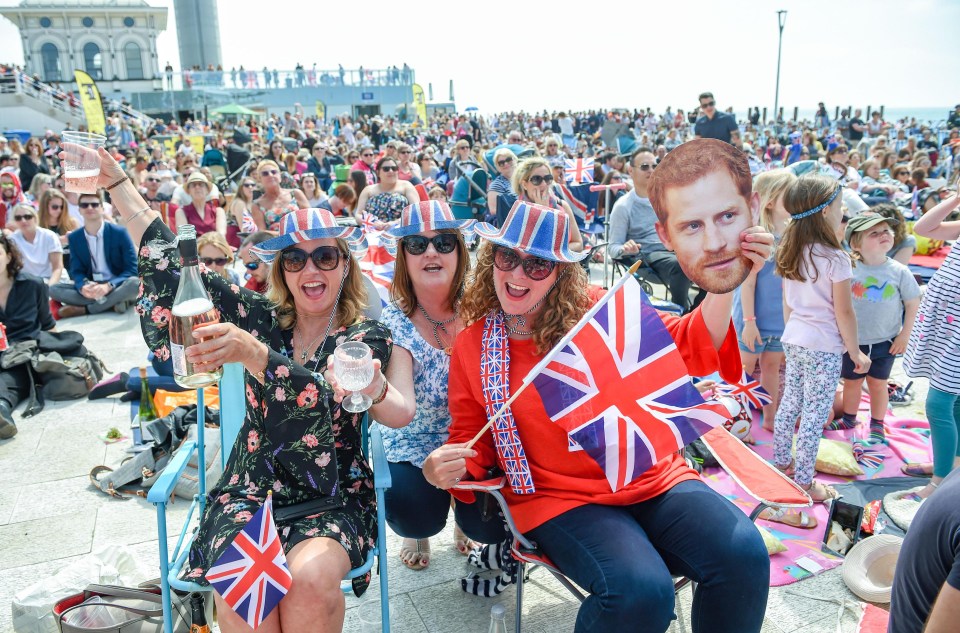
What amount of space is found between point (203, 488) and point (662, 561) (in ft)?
6.40

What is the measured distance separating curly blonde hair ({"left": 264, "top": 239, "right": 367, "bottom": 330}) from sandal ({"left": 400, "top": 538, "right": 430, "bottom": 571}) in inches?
47.7

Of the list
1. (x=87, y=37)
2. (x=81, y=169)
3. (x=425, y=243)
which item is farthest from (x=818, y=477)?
(x=87, y=37)

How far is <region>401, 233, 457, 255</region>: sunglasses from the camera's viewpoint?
2.99 m

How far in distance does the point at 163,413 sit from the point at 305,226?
9.28ft

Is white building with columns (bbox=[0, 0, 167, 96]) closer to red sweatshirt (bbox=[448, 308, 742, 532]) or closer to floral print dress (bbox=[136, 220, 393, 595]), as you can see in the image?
floral print dress (bbox=[136, 220, 393, 595])

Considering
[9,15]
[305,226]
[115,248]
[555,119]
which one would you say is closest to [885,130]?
[555,119]

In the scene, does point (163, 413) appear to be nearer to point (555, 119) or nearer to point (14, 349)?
point (14, 349)

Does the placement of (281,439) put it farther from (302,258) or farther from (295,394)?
(302,258)

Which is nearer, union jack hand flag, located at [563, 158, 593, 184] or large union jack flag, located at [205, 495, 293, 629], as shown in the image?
large union jack flag, located at [205, 495, 293, 629]

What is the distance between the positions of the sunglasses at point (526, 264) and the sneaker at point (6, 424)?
13.1ft

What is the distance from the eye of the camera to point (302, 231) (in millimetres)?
2580

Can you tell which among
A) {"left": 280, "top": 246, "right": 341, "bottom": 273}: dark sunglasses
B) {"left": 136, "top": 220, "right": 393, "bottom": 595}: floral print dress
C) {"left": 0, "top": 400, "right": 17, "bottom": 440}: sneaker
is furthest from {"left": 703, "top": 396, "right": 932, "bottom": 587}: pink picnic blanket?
{"left": 0, "top": 400, "right": 17, "bottom": 440}: sneaker

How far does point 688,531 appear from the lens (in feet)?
7.16

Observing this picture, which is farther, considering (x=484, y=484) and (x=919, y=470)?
(x=919, y=470)
